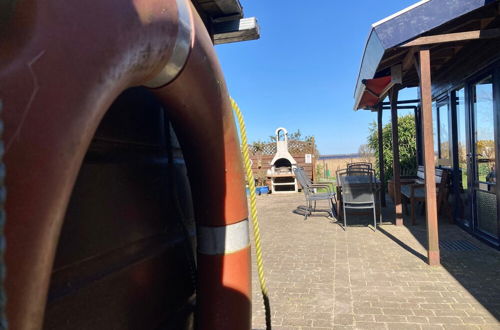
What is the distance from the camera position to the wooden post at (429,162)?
13.0 ft

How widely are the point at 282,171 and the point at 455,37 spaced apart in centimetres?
967

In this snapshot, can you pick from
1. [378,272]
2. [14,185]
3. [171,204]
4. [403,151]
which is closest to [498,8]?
[378,272]

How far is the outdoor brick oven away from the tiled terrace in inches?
293

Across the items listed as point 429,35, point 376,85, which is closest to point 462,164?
point 376,85

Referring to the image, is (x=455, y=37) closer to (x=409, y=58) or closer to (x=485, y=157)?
(x=409, y=58)

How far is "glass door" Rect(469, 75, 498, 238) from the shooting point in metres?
4.65

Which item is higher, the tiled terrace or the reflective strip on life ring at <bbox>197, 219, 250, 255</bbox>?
the reflective strip on life ring at <bbox>197, 219, 250, 255</bbox>

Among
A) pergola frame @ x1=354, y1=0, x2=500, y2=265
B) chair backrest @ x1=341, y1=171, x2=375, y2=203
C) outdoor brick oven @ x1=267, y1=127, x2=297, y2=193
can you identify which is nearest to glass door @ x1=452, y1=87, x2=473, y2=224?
chair backrest @ x1=341, y1=171, x2=375, y2=203

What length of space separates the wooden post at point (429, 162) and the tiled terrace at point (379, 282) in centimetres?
23

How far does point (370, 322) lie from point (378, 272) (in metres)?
1.23

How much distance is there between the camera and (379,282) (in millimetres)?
3605

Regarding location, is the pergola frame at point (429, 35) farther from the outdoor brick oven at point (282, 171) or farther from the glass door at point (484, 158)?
the outdoor brick oven at point (282, 171)

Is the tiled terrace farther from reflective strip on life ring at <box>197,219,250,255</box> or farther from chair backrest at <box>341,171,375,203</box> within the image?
reflective strip on life ring at <box>197,219,250,255</box>

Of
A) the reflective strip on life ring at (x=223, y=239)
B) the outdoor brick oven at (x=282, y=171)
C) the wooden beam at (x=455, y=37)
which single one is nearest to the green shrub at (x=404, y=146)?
the outdoor brick oven at (x=282, y=171)
